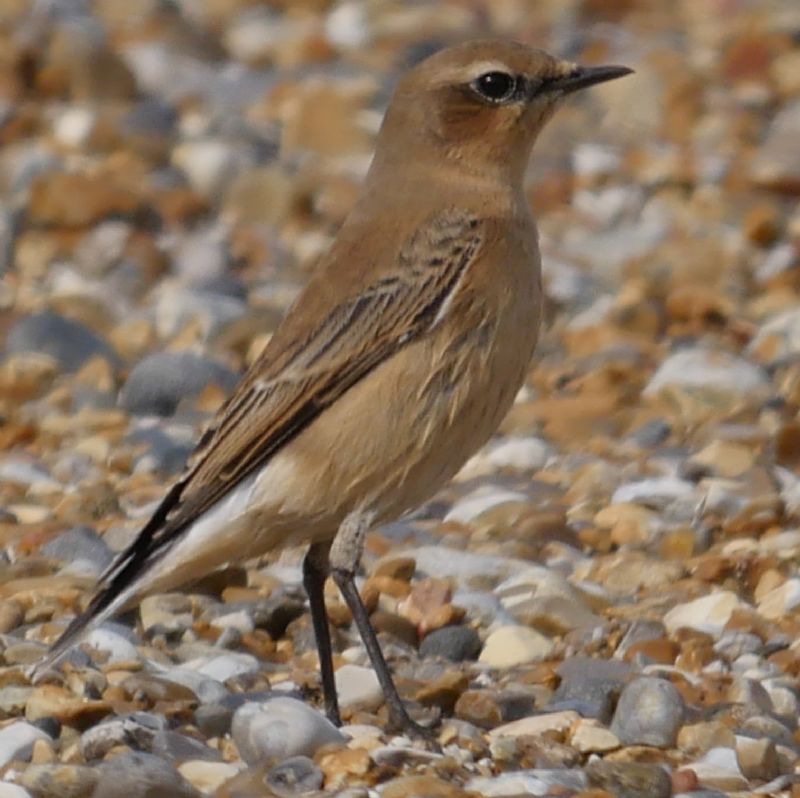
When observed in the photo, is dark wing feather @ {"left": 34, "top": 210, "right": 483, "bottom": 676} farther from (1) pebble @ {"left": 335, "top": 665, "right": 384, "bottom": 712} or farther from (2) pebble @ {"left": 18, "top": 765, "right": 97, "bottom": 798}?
(2) pebble @ {"left": 18, "top": 765, "right": 97, "bottom": 798}

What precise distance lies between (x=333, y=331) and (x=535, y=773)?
1628 mm

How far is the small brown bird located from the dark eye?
1.39 feet

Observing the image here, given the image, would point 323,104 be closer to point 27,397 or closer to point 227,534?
point 27,397

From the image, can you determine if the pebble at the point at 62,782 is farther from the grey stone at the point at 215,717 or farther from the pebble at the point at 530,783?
the pebble at the point at 530,783

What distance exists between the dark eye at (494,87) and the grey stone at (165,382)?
9.42ft

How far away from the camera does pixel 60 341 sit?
10328 millimetres

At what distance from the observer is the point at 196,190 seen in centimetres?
1270

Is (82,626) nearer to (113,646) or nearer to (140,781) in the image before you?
(113,646)

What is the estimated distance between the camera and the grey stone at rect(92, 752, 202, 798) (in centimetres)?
553

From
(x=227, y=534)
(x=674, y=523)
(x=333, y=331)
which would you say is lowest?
(x=674, y=523)

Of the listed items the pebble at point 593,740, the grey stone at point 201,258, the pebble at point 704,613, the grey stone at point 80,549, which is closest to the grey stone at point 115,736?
the pebble at point 593,740

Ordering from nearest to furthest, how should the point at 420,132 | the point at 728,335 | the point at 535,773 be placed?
1. the point at 535,773
2. the point at 420,132
3. the point at 728,335

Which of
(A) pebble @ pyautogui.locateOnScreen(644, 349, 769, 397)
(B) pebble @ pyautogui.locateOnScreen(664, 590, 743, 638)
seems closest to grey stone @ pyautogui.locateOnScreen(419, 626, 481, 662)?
(B) pebble @ pyautogui.locateOnScreen(664, 590, 743, 638)

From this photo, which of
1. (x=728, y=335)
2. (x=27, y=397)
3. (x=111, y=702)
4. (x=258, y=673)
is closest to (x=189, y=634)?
(x=258, y=673)
